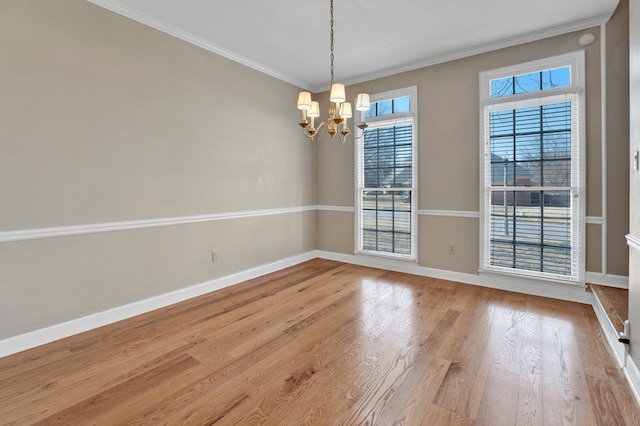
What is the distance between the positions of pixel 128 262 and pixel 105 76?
1696 millimetres

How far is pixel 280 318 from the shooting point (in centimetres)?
292

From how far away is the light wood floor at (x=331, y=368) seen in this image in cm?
169

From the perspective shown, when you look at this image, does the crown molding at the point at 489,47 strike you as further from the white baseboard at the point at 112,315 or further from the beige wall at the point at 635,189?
the white baseboard at the point at 112,315

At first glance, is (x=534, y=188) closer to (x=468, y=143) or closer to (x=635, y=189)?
(x=468, y=143)

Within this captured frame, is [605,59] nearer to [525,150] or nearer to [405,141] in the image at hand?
[525,150]

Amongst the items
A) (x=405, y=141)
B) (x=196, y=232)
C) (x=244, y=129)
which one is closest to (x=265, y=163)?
(x=244, y=129)

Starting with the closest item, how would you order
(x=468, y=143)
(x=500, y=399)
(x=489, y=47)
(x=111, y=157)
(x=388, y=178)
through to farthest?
(x=500, y=399), (x=111, y=157), (x=489, y=47), (x=468, y=143), (x=388, y=178)

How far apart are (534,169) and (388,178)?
5.75ft

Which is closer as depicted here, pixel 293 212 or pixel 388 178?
pixel 388 178

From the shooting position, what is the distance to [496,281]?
3.71 metres

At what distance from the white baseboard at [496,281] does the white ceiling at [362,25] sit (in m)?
2.69

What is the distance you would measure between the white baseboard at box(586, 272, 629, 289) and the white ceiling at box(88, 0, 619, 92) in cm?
252

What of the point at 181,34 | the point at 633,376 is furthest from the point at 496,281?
the point at 181,34

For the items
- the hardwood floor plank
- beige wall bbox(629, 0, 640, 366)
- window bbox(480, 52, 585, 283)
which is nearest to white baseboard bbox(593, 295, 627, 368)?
beige wall bbox(629, 0, 640, 366)
